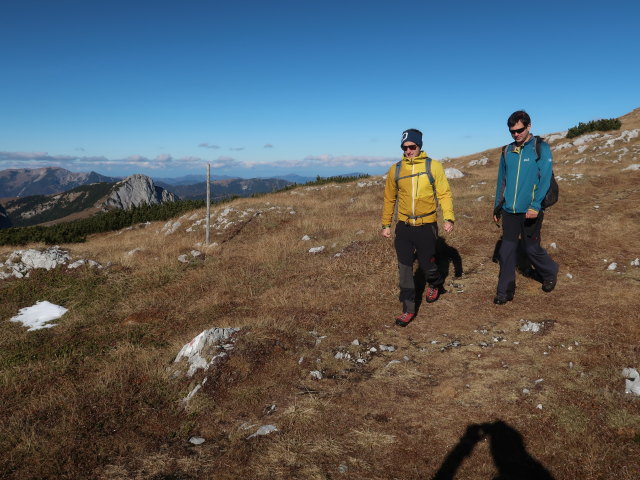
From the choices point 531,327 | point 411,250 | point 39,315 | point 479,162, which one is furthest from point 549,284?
point 479,162

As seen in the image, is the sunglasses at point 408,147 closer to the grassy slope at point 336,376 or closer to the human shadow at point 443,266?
the human shadow at point 443,266

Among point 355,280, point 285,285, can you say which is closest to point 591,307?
point 355,280

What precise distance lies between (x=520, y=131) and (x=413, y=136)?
1663 mm

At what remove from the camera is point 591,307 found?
6027 mm

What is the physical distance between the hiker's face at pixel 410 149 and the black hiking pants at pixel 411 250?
1.14 m

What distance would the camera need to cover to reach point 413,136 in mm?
5594

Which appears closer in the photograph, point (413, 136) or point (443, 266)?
point (413, 136)

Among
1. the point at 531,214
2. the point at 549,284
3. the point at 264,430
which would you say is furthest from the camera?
the point at 549,284

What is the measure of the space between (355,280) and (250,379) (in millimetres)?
4147

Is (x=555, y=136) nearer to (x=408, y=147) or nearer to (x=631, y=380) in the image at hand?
(x=408, y=147)

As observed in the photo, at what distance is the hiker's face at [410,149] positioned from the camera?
5605 mm

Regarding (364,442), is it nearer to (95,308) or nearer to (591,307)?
(591,307)

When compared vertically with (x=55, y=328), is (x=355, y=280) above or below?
above

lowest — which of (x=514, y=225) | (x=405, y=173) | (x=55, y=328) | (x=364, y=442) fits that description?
(x=55, y=328)
